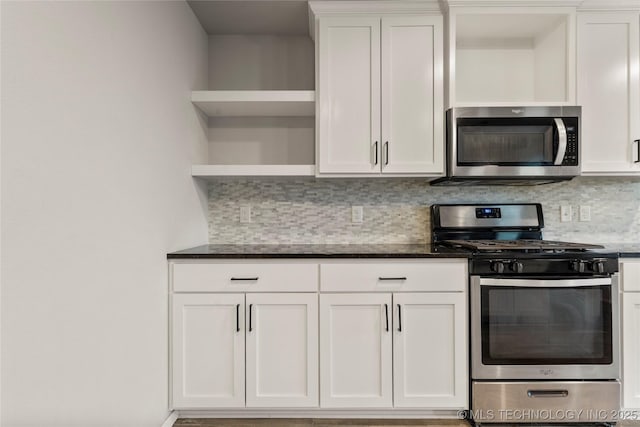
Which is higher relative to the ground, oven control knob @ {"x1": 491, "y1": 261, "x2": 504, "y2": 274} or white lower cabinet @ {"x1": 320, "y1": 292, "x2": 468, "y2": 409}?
oven control knob @ {"x1": 491, "y1": 261, "x2": 504, "y2": 274}

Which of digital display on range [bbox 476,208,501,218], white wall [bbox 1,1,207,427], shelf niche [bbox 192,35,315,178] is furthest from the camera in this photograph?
shelf niche [bbox 192,35,315,178]

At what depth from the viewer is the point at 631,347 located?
74.4 inches

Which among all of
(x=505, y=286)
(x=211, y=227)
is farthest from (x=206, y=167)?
(x=505, y=286)

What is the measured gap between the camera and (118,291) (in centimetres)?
139

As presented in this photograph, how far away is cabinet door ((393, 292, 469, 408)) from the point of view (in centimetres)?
187

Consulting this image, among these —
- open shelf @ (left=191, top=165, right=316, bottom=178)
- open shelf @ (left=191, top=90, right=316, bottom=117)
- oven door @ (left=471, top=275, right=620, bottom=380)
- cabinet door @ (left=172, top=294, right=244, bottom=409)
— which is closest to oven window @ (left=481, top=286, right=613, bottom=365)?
oven door @ (left=471, top=275, right=620, bottom=380)

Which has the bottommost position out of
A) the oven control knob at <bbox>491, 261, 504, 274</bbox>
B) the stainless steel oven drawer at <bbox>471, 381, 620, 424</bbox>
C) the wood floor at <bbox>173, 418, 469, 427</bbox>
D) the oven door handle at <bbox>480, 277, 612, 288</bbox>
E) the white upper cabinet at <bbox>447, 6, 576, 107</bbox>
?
the wood floor at <bbox>173, 418, 469, 427</bbox>

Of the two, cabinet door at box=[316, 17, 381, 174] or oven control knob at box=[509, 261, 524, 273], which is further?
cabinet door at box=[316, 17, 381, 174]

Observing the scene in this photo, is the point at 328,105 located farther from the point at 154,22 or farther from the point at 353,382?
the point at 353,382

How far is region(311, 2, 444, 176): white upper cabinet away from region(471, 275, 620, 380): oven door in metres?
0.81

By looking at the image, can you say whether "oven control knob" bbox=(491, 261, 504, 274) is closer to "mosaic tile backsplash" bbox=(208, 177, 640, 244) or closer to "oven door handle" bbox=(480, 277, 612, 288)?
"oven door handle" bbox=(480, 277, 612, 288)

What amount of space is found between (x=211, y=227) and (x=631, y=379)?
2.59m

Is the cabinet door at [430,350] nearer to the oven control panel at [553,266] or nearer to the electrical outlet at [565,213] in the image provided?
the oven control panel at [553,266]

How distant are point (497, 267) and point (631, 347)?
85 centimetres
